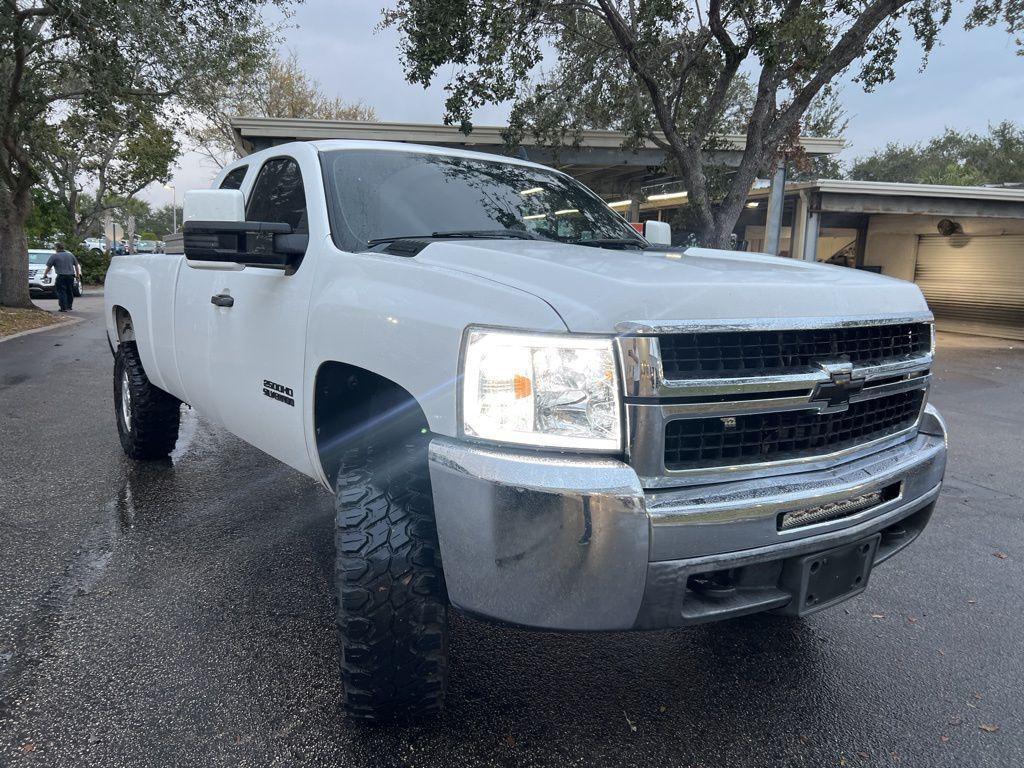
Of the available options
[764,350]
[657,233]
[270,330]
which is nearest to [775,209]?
[657,233]

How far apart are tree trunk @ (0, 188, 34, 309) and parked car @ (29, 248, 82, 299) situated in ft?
18.1

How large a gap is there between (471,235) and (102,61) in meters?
13.5

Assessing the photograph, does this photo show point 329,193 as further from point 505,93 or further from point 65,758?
point 505,93

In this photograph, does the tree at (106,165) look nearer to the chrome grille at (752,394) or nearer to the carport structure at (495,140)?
the carport structure at (495,140)

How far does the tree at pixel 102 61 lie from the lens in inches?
507

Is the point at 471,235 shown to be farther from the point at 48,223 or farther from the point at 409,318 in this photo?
the point at 48,223

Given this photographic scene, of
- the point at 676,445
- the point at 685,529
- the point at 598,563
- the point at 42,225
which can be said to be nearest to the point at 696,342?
the point at 676,445

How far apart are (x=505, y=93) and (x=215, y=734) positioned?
35.9 ft

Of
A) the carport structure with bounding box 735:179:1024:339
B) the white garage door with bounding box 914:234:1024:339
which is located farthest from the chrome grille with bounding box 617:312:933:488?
the white garage door with bounding box 914:234:1024:339

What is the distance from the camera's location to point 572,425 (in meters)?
1.92

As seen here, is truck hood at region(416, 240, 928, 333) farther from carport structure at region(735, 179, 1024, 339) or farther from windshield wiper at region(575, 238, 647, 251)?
carport structure at region(735, 179, 1024, 339)

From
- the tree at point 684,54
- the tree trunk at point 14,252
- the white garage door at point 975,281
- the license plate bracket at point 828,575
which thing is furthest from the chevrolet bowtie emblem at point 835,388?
the tree trunk at point 14,252

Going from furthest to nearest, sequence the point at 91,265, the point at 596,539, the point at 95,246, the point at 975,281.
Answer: the point at 95,246, the point at 91,265, the point at 975,281, the point at 596,539

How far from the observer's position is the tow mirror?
262 cm
